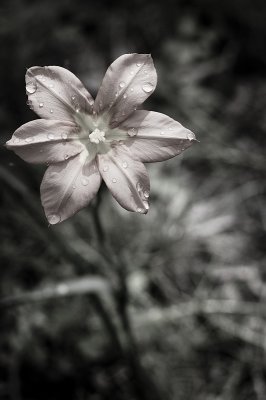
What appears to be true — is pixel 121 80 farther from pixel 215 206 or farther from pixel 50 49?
pixel 50 49

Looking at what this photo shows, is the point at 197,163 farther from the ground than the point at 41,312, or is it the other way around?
the point at 197,163

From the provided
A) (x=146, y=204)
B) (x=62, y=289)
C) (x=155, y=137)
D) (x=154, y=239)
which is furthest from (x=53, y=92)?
(x=154, y=239)

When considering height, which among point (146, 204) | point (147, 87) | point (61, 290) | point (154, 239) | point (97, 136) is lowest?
point (154, 239)

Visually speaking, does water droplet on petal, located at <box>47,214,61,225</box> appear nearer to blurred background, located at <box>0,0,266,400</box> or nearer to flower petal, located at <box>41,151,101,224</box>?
flower petal, located at <box>41,151,101,224</box>

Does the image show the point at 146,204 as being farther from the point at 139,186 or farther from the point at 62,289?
the point at 62,289

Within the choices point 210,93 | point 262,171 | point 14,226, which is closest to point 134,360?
point 14,226

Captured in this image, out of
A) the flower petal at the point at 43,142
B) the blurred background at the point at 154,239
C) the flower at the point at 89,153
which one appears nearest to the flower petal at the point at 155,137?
the flower at the point at 89,153

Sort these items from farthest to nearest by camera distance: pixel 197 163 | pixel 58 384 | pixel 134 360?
1. pixel 197 163
2. pixel 58 384
3. pixel 134 360

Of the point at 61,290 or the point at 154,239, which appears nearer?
the point at 61,290
